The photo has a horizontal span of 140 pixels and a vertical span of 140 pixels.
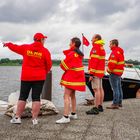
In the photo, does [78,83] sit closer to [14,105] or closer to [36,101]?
[36,101]

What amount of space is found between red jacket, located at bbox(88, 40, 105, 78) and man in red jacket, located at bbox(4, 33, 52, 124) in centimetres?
161

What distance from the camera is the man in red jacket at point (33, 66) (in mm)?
7992

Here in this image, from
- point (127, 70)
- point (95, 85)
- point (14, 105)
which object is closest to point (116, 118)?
point (95, 85)

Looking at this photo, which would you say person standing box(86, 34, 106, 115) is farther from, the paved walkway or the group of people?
the paved walkway

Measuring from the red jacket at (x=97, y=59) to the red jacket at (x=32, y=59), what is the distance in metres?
1.71

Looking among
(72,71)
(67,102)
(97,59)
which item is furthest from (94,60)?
(67,102)

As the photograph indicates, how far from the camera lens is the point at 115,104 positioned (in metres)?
10.8

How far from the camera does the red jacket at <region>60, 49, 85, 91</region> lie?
327 inches

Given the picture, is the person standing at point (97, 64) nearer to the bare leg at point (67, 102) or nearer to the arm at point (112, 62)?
the arm at point (112, 62)

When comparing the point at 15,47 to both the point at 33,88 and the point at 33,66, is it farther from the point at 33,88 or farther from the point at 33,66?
the point at 33,88

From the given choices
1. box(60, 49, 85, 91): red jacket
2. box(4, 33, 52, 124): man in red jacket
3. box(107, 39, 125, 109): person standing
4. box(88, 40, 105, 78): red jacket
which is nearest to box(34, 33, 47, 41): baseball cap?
box(4, 33, 52, 124): man in red jacket

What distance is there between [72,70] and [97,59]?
4.22 ft

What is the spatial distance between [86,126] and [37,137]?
1318 millimetres

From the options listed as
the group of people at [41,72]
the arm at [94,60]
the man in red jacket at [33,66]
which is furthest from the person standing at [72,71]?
the arm at [94,60]
